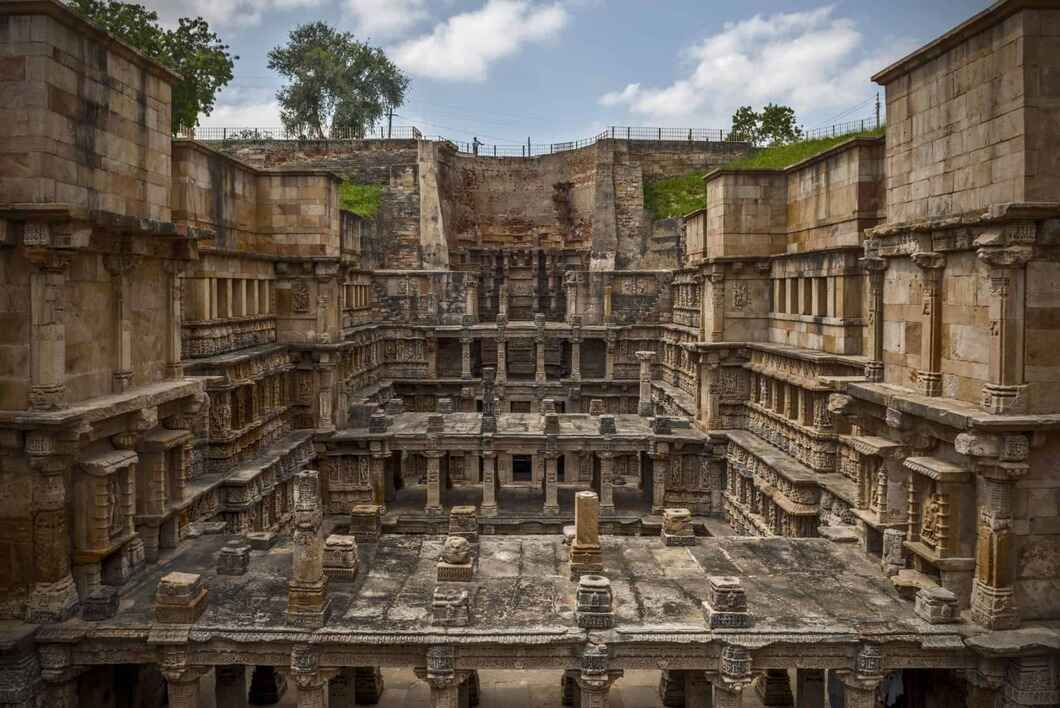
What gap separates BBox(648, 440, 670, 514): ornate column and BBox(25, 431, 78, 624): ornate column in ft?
62.2

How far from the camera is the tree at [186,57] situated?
40.8 metres

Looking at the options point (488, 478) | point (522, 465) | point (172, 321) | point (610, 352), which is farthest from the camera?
point (610, 352)

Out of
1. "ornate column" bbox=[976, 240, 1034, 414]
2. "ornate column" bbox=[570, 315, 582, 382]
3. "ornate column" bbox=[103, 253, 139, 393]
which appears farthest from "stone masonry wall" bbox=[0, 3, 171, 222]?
"ornate column" bbox=[570, 315, 582, 382]

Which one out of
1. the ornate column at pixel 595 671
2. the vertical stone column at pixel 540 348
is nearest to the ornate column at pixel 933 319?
the ornate column at pixel 595 671

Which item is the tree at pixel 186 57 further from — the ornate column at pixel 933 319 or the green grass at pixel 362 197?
the ornate column at pixel 933 319

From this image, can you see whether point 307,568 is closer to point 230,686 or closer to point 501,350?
point 230,686

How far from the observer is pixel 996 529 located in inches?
541

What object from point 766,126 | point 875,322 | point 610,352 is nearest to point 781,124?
point 766,126

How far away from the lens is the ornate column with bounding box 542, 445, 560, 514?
95.8ft

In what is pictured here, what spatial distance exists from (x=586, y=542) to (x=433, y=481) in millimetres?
13026

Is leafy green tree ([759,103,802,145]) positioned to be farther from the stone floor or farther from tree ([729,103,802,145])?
the stone floor

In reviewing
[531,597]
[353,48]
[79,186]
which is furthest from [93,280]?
[353,48]

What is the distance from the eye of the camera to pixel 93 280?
51.2ft

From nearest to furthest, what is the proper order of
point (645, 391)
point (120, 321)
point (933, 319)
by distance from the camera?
point (933, 319), point (120, 321), point (645, 391)
